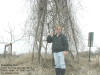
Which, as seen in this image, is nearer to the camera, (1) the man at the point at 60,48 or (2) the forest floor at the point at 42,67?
(1) the man at the point at 60,48

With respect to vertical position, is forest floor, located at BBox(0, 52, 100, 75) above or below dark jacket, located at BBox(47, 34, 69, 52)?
below

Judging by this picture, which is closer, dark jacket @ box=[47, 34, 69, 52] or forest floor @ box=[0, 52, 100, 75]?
Answer: dark jacket @ box=[47, 34, 69, 52]

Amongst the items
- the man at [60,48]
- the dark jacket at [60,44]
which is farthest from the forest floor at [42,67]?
the dark jacket at [60,44]

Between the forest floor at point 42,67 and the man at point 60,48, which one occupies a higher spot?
the man at point 60,48

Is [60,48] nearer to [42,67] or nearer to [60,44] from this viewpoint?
[60,44]

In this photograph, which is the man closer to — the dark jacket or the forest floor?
the dark jacket

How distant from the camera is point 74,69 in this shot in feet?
37.9

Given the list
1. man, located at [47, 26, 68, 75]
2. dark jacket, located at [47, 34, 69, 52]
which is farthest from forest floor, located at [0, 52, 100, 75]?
dark jacket, located at [47, 34, 69, 52]

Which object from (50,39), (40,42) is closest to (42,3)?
(40,42)

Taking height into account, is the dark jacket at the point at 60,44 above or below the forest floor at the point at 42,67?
above

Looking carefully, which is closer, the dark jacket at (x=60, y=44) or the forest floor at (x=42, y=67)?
the dark jacket at (x=60, y=44)

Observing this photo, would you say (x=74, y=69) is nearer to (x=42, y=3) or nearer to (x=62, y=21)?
(x=62, y=21)

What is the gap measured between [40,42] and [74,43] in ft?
5.16

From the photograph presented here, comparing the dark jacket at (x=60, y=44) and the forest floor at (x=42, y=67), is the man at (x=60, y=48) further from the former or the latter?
the forest floor at (x=42, y=67)
